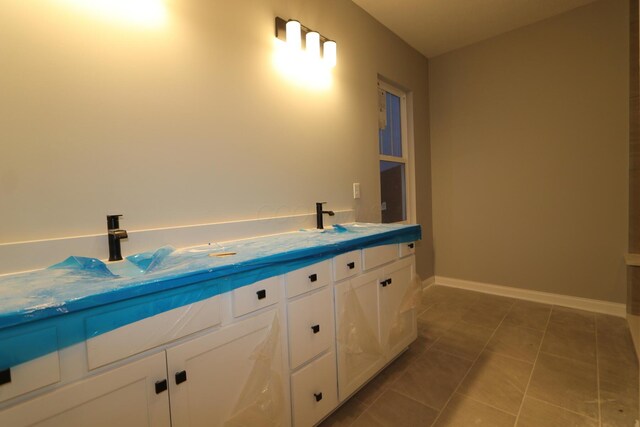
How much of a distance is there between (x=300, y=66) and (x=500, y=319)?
262 cm

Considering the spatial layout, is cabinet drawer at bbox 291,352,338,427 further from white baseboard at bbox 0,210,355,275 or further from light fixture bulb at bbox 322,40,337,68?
light fixture bulb at bbox 322,40,337,68

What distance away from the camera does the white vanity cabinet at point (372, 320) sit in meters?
1.51

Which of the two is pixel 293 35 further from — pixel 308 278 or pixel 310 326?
pixel 310 326

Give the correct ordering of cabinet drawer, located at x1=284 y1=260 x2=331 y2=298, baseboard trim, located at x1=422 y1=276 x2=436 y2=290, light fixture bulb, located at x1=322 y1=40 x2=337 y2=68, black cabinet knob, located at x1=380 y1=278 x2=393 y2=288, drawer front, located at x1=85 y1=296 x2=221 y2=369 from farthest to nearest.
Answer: baseboard trim, located at x1=422 y1=276 x2=436 y2=290, light fixture bulb, located at x1=322 y1=40 x2=337 y2=68, black cabinet knob, located at x1=380 y1=278 x2=393 y2=288, cabinet drawer, located at x1=284 y1=260 x2=331 y2=298, drawer front, located at x1=85 y1=296 x2=221 y2=369

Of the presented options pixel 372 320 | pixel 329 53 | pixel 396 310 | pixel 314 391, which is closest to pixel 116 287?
pixel 314 391

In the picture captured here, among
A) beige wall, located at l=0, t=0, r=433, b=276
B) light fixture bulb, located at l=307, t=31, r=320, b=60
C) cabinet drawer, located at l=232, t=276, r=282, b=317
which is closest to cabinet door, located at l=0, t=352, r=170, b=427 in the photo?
cabinet drawer, located at l=232, t=276, r=282, b=317

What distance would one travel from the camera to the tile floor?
148cm

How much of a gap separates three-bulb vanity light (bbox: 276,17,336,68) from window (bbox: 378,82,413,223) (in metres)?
0.93

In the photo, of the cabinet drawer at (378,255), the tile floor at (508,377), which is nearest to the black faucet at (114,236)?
the cabinet drawer at (378,255)

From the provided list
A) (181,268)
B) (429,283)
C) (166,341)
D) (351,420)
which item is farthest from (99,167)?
(429,283)

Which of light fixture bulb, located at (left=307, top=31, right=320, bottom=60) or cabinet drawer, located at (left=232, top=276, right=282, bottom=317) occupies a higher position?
light fixture bulb, located at (left=307, top=31, right=320, bottom=60)

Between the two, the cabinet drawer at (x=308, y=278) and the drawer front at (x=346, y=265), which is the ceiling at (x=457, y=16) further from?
the cabinet drawer at (x=308, y=278)

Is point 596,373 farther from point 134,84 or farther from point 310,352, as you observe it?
point 134,84

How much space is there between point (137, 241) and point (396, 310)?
58.9 inches
